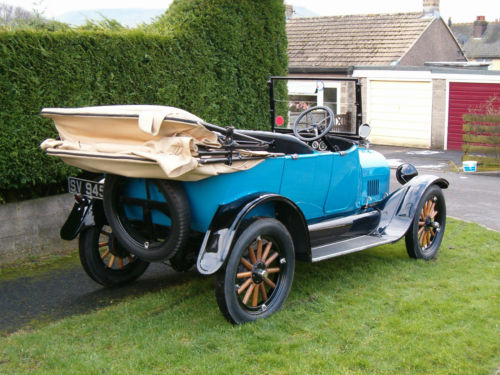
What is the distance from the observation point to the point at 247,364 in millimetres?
4020

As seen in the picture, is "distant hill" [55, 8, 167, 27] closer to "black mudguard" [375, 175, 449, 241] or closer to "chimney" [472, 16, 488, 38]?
"black mudguard" [375, 175, 449, 241]

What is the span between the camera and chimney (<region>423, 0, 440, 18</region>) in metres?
22.7

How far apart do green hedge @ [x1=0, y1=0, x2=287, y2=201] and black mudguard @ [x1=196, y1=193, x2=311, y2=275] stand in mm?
2879

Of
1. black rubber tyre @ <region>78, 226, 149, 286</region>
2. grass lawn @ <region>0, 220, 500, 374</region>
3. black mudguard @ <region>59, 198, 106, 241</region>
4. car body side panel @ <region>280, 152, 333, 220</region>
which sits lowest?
grass lawn @ <region>0, 220, 500, 374</region>

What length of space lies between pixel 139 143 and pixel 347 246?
2276 mm

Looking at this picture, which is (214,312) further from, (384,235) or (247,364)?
(384,235)

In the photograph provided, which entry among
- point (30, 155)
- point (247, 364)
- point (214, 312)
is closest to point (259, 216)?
point (214, 312)

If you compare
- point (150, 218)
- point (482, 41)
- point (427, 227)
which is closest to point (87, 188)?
point (150, 218)

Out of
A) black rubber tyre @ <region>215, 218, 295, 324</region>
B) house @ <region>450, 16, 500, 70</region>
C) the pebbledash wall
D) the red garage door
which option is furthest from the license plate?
house @ <region>450, 16, 500, 70</region>

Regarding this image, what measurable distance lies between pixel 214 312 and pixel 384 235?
202 cm

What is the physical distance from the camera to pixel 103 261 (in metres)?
5.75

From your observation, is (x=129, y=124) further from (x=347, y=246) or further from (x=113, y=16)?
(x=113, y=16)

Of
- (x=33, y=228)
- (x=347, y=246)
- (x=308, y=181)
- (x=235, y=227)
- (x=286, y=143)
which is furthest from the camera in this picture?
(x=33, y=228)

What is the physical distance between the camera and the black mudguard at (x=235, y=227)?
4.40 m
